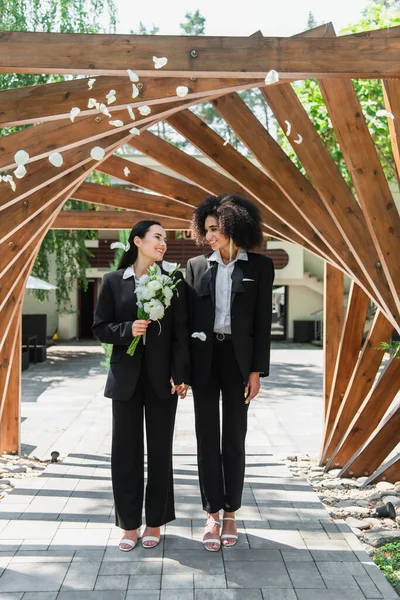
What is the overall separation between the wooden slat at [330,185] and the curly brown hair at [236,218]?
2.27ft

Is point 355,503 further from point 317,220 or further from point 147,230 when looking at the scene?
point 147,230

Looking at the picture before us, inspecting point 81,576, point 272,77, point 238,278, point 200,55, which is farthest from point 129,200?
point 81,576

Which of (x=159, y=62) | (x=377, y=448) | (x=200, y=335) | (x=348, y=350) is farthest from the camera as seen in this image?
(x=348, y=350)

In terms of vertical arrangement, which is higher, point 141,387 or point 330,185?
point 330,185

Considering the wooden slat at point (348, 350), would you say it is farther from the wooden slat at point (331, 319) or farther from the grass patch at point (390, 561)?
the grass patch at point (390, 561)

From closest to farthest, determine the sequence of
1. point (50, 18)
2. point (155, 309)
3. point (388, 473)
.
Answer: point (155, 309)
point (388, 473)
point (50, 18)

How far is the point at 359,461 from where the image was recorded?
5.23m

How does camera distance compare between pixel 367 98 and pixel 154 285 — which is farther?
pixel 367 98

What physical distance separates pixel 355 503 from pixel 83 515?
75.2 inches

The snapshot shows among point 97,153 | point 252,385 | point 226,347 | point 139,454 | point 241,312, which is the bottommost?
point 139,454

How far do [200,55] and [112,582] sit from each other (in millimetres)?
2216

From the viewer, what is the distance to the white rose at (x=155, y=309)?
3.18 m

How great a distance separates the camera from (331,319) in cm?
641

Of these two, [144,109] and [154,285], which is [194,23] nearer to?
[144,109]
